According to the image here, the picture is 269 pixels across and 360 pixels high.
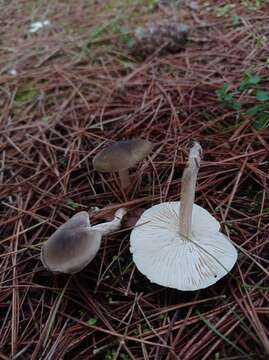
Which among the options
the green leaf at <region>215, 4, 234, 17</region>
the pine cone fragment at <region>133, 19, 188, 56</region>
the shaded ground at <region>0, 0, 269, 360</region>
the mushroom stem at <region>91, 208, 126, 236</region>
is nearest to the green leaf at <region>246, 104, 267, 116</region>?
the shaded ground at <region>0, 0, 269, 360</region>

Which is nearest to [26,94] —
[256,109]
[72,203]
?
[72,203]

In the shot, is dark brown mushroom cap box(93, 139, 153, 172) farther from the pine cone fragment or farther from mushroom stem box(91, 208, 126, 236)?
the pine cone fragment

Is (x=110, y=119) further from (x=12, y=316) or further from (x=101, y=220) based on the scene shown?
(x=12, y=316)

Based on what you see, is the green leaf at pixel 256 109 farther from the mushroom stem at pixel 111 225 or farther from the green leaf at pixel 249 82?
the mushroom stem at pixel 111 225

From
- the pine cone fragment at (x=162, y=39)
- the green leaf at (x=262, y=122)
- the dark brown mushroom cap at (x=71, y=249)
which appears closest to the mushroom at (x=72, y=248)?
the dark brown mushroom cap at (x=71, y=249)

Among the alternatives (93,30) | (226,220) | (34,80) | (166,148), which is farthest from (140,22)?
(226,220)
